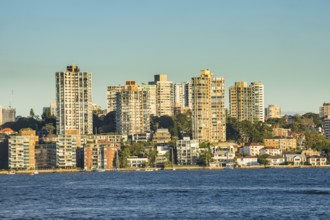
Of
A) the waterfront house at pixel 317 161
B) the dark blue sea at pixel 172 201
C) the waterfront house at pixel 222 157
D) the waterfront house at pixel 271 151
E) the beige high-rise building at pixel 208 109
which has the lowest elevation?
the dark blue sea at pixel 172 201

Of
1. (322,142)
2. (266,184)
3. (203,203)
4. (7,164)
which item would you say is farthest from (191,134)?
(203,203)

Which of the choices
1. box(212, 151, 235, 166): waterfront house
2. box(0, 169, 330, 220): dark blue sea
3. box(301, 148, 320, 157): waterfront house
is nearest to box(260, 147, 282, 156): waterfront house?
box(301, 148, 320, 157): waterfront house

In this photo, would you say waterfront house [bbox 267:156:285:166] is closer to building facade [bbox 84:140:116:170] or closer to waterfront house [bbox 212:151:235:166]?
waterfront house [bbox 212:151:235:166]

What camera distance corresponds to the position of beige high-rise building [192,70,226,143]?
634ft

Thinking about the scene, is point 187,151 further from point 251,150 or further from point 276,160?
point 276,160

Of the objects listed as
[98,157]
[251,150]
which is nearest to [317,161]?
[251,150]

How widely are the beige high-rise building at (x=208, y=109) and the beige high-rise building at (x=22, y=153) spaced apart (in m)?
30.7

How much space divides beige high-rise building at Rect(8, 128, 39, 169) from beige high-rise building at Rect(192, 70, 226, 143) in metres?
30.7

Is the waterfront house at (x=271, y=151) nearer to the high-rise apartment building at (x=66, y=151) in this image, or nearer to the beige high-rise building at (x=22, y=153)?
the high-rise apartment building at (x=66, y=151)

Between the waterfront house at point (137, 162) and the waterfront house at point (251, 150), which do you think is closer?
the waterfront house at point (137, 162)

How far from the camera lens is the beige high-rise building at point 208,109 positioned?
19338cm

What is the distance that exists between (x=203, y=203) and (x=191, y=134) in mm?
118663

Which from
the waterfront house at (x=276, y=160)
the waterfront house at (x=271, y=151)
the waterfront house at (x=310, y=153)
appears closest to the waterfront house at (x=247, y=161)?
the waterfront house at (x=276, y=160)

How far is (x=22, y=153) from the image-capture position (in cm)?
17475
